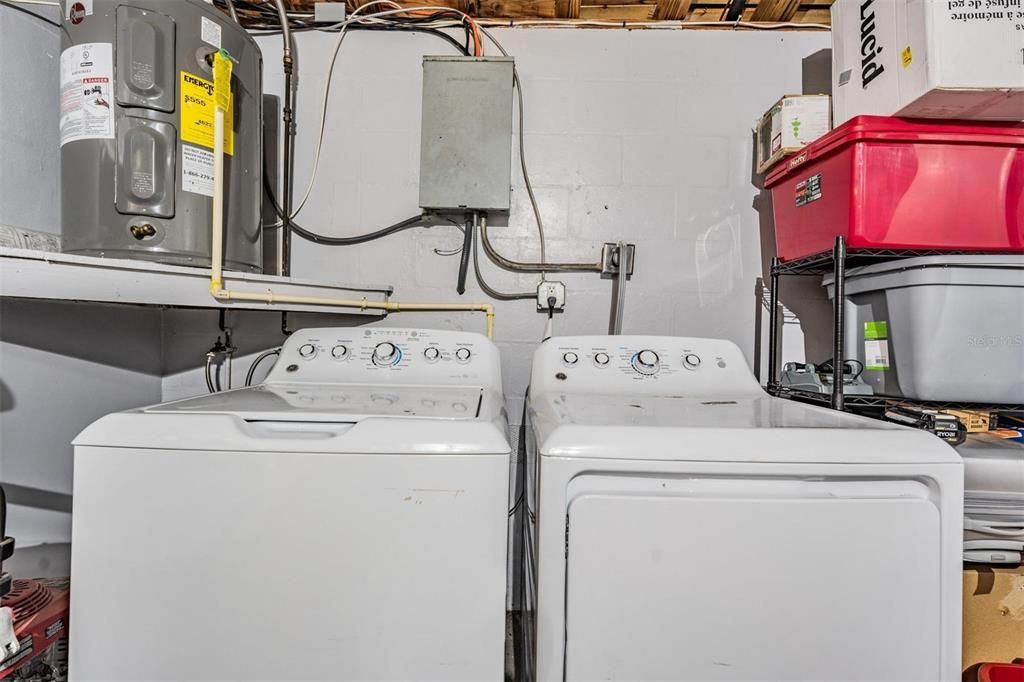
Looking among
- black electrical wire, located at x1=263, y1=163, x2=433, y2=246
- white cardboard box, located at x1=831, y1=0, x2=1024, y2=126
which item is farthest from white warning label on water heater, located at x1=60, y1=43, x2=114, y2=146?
white cardboard box, located at x1=831, y1=0, x2=1024, y2=126

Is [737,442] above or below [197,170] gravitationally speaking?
below

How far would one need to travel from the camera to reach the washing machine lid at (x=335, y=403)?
2.80 ft

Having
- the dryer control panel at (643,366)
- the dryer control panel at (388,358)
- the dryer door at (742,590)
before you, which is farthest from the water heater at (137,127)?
the dryer door at (742,590)

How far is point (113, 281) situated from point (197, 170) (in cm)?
34

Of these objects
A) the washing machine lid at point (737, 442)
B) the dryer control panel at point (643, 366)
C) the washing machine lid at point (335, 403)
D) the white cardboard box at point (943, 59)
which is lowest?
the washing machine lid at point (737, 442)

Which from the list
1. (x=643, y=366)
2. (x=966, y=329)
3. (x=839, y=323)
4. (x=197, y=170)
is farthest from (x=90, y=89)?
(x=966, y=329)

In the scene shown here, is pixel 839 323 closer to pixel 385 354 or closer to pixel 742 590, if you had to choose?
pixel 742 590

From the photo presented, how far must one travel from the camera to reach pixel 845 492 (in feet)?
2.54

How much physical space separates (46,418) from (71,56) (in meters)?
0.89

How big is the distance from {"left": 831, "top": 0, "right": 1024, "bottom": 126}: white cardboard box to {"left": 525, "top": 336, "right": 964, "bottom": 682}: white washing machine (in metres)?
0.88

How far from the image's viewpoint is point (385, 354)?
1.32 meters

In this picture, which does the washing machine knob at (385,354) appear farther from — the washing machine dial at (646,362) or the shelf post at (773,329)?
the shelf post at (773,329)

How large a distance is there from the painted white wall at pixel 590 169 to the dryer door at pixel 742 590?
3.17 ft

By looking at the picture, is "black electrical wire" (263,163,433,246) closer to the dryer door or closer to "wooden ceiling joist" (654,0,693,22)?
"wooden ceiling joist" (654,0,693,22)
